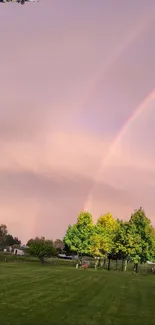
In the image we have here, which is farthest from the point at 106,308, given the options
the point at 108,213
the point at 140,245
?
the point at 108,213

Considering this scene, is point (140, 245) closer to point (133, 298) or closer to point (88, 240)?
point (88, 240)

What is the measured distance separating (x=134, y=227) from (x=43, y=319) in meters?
67.0

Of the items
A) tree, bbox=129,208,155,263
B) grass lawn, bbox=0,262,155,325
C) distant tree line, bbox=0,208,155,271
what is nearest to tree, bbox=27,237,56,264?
distant tree line, bbox=0,208,155,271

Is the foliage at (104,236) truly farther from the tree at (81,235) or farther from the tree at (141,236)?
the tree at (141,236)

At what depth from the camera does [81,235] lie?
105 meters

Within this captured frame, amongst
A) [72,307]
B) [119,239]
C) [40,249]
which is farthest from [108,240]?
[72,307]

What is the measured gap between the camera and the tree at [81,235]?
104625mm

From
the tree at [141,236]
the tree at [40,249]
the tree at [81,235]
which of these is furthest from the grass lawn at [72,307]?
the tree at [81,235]

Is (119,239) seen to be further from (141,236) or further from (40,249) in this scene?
(40,249)

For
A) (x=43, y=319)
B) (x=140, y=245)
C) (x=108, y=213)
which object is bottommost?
(x=43, y=319)

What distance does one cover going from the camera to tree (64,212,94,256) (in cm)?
10462

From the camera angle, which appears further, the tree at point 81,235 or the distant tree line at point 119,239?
the tree at point 81,235

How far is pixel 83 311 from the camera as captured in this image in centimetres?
2442

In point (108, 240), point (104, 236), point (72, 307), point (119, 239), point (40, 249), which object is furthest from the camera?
point (104, 236)
